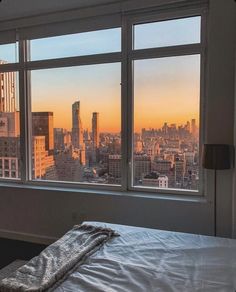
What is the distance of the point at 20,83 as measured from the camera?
4.14m

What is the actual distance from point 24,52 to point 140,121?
6.30ft

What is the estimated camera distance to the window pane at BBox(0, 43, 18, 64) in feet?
13.7

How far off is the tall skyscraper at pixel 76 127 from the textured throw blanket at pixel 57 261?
1.63 metres

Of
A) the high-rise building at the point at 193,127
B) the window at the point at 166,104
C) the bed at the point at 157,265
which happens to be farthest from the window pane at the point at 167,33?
the bed at the point at 157,265

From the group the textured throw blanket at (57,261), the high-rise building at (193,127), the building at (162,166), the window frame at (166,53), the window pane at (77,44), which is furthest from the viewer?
the window pane at (77,44)

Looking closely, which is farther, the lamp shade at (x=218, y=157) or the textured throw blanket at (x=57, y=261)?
the lamp shade at (x=218, y=157)

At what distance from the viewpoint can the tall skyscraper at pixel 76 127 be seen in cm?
388

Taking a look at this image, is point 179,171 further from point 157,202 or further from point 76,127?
point 76,127

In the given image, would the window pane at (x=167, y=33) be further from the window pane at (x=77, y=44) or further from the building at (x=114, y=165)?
the building at (x=114, y=165)

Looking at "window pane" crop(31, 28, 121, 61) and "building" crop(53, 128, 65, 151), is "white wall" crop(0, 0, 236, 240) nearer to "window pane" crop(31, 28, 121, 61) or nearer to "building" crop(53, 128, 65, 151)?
"window pane" crop(31, 28, 121, 61)

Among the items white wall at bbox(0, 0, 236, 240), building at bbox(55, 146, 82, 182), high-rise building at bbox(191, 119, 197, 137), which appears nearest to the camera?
white wall at bbox(0, 0, 236, 240)

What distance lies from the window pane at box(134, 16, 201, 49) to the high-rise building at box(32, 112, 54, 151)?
4.98 ft

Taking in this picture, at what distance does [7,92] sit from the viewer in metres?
4.32

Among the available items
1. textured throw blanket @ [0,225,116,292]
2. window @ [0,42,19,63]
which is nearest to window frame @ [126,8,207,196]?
textured throw blanket @ [0,225,116,292]
